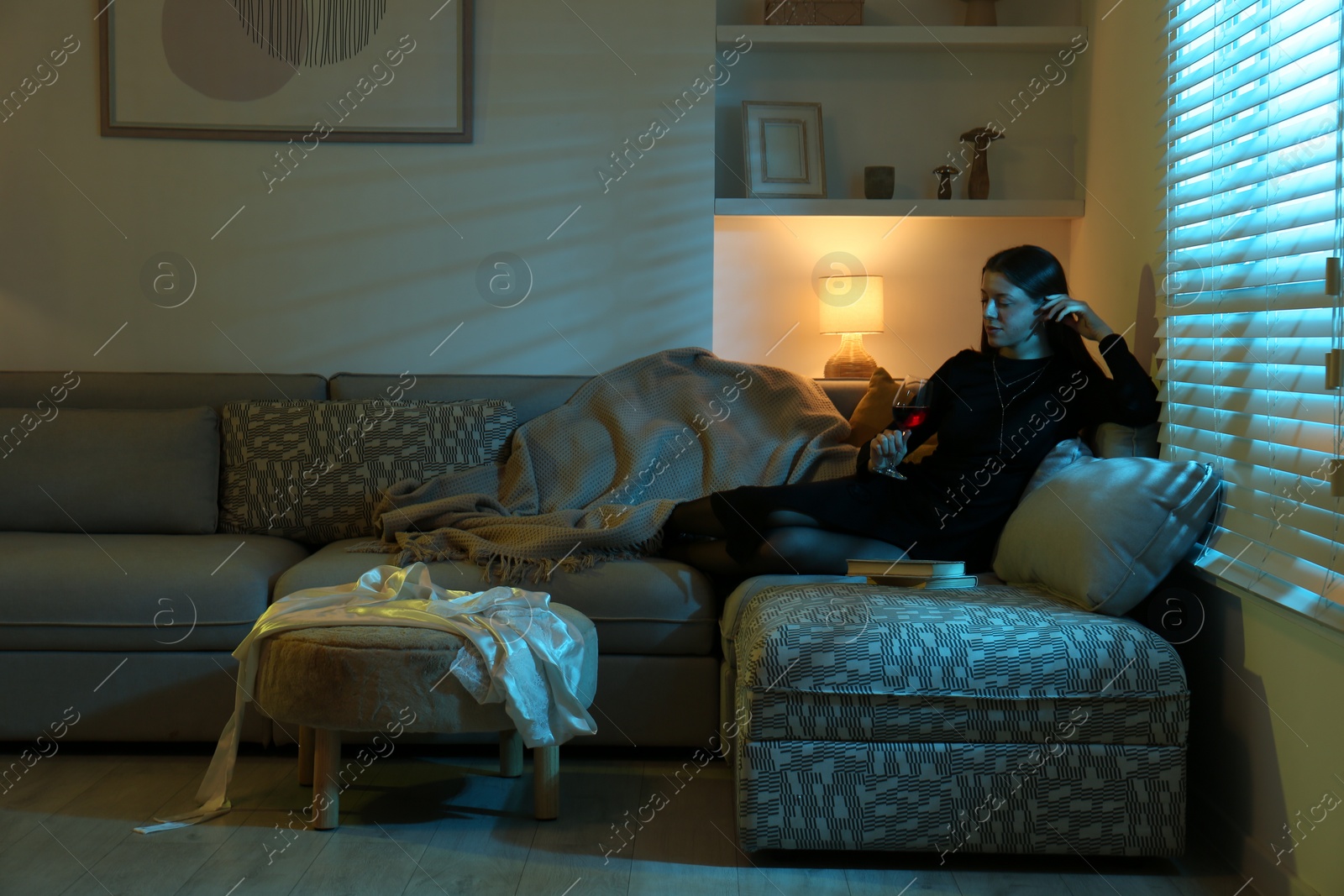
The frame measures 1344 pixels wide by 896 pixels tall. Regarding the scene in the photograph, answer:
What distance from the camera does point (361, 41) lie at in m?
3.24

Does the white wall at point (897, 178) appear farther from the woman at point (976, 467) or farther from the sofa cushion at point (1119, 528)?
the sofa cushion at point (1119, 528)

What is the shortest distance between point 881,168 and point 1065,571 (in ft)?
5.50

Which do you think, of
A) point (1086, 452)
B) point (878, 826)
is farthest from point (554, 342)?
point (878, 826)

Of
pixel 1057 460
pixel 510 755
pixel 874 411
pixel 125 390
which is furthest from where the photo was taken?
pixel 125 390

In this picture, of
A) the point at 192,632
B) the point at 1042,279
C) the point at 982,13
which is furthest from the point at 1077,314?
the point at 192,632

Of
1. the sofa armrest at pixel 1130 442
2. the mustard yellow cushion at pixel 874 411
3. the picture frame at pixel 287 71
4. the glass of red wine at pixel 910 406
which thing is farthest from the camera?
the picture frame at pixel 287 71

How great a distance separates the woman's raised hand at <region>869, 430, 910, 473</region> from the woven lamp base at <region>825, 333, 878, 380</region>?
33.2 inches

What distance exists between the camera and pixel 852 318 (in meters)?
3.36

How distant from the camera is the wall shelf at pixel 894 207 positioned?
3.31 m

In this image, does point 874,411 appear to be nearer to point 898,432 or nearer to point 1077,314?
point 898,432

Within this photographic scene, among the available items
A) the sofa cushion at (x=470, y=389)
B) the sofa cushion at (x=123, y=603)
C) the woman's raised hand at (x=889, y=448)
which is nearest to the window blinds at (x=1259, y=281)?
the woman's raised hand at (x=889, y=448)

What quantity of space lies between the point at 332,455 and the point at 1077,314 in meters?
1.83

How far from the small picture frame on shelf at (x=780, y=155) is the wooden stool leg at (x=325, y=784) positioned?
2.10 metres

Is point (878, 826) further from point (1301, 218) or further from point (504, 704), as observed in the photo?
point (1301, 218)
